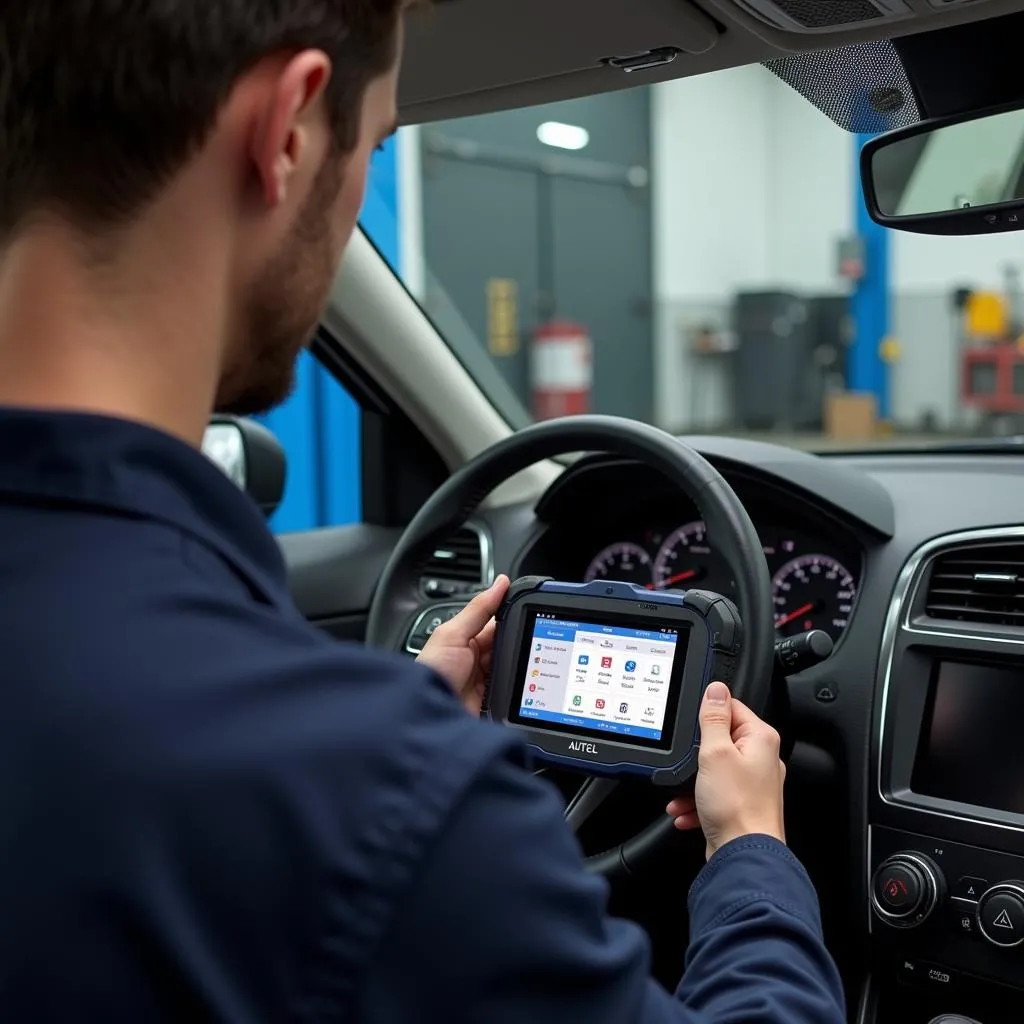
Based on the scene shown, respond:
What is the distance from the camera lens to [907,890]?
5.28 ft

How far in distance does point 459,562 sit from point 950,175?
968 millimetres

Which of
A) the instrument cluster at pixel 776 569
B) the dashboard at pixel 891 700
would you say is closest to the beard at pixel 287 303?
the dashboard at pixel 891 700

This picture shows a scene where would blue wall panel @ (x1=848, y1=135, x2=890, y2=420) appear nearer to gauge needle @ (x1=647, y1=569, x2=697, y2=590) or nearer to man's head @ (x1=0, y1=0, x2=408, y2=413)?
gauge needle @ (x1=647, y1=569, x2=697, y2=590)

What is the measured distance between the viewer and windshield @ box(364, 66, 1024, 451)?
37.4ft

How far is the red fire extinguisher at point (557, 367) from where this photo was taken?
11.9 m

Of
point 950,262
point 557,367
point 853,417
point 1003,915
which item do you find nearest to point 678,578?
point 1003,915

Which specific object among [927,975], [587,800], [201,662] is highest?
[201,662]

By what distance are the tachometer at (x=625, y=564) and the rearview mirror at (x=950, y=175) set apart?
2.07ft

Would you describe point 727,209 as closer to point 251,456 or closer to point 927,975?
point 251,456

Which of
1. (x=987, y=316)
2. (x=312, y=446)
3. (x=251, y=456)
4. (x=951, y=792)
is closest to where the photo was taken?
(x=951, y=792)

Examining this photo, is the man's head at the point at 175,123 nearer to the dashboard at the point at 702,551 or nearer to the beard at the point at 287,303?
the beard at the point at 287,303

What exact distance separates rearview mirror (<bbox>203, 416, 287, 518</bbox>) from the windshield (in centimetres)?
833

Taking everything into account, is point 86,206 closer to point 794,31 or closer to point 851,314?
point 794,31

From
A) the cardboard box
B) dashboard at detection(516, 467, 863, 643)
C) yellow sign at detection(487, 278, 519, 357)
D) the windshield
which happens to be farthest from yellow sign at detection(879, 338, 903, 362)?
dashboard at detection(516, 467, 863, 643)
